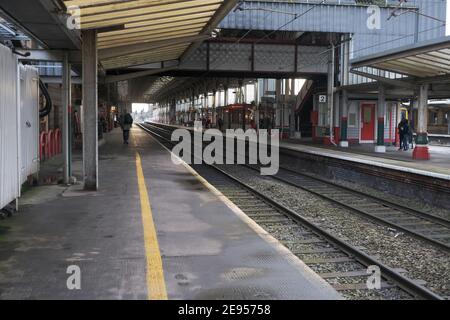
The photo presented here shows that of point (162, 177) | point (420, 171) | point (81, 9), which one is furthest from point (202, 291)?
point (420, 171)

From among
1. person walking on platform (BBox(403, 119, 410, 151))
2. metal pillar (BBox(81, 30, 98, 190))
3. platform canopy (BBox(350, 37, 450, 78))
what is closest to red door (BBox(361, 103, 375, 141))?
person walking on platform (BBox(403, 119, 410, 151))

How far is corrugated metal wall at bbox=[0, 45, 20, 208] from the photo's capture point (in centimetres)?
710

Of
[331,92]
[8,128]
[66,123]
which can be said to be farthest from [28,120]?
[331,92]

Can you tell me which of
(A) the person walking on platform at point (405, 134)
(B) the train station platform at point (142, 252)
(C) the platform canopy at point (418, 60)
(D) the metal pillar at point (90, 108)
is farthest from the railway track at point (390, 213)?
(A) the person walking on platform at point (405, 134)

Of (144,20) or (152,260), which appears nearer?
(152,260)

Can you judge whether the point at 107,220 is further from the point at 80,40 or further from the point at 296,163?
the point at 296,163

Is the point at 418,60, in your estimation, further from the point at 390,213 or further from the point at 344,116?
the point at 344,116

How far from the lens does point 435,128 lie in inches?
1559

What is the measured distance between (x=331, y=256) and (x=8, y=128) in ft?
16.4

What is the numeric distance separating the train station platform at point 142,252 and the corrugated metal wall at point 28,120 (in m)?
0.90

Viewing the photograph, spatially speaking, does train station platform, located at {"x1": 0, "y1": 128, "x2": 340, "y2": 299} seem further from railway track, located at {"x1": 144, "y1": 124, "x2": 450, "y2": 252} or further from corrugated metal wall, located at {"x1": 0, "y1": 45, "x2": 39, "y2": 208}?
railway track, located at {"x1": 144, "y1": 124, "x2": 450, "y2": 252}

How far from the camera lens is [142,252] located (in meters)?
5.60

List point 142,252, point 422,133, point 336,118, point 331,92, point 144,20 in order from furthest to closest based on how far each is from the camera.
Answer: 1. point 336,118
2. point 331,92
3. point 422,133
4. point 144,20
5. point 142,252

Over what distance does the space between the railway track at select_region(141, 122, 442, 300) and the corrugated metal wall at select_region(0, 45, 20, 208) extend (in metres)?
4.18
